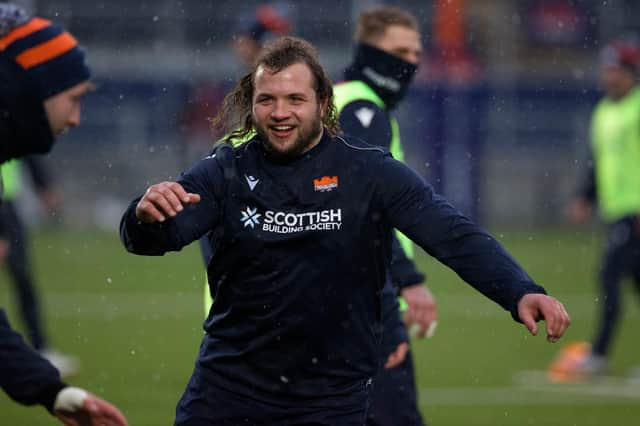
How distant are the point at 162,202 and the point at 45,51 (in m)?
1.45

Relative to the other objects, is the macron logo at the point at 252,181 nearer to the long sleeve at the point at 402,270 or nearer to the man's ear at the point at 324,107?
the man's ear at the point at 324,107

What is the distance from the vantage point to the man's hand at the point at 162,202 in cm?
437

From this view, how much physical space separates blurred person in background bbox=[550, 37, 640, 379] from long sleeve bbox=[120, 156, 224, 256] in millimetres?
6669

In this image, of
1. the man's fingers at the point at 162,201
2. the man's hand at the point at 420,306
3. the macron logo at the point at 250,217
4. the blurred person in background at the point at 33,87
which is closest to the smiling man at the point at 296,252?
the macron logo at the point at 250,217

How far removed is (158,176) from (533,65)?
342 inches

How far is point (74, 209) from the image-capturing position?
90.5 ft

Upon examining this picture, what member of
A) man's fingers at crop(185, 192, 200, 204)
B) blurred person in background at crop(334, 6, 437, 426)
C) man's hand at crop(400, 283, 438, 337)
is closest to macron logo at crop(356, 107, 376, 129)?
blurred person in background at crop(334, 6, 437, 426)

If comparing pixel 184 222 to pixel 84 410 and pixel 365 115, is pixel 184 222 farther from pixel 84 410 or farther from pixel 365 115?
pixel 365 115

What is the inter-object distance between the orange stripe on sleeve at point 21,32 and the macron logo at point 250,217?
1335 mm

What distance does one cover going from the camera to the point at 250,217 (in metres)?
4.79

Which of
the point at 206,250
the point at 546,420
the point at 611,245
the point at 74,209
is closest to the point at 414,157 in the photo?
the point at 74,209

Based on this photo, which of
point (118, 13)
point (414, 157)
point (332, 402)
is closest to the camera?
point (332, 402)

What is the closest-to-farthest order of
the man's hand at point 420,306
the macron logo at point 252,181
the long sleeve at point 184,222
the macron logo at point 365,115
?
the long sleeve at point 184,222
the macron logo at point 252,181
the macron logo at point 365,115
the man's hand at point 420,306

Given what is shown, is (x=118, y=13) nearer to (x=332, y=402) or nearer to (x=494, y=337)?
(x=494, y=337)
